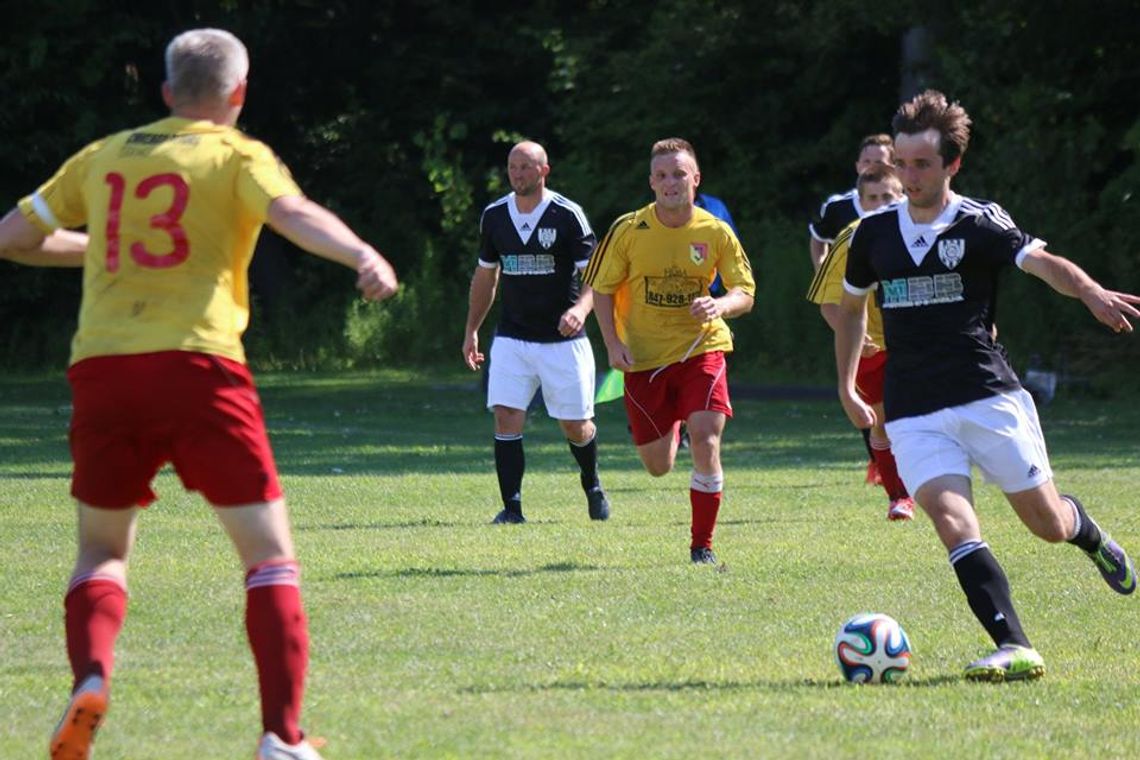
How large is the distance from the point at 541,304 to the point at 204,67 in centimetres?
729

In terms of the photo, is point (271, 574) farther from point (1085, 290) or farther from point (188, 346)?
point (1085, 290)

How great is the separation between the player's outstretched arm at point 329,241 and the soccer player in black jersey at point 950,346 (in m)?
2.64

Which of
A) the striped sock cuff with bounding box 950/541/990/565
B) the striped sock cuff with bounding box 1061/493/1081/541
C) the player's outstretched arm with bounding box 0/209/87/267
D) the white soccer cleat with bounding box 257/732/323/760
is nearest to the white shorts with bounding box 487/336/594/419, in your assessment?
the striped sock cuff with bounding box 1061/493/1081/541

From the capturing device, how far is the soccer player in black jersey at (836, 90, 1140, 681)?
7293 mm

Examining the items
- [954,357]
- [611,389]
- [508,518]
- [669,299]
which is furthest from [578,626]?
[611,389]

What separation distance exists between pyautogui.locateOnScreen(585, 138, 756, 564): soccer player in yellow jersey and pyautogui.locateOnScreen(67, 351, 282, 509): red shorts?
5.10 meters

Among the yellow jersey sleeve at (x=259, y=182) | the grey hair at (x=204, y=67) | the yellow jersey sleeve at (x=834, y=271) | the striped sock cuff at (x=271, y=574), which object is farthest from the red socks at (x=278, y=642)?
the yellow jersey sleeve at (x=834, y=271)

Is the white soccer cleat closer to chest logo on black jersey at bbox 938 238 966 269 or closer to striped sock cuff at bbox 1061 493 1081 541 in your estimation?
chest logo on black jersey at bbox 938 238 966 269

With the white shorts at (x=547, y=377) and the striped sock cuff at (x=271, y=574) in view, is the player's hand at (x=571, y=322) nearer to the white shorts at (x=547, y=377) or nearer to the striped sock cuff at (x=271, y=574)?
the white shorts at (x=547, y=377)

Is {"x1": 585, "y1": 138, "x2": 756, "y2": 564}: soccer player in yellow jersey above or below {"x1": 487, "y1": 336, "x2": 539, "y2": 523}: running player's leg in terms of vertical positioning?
above

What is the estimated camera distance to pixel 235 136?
18.3 feet

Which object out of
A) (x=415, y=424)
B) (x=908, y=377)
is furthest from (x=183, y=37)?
(x=415, y=424)

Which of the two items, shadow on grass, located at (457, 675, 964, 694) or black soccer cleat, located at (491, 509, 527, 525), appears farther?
black soccer cleat, located at (491, 509, 527, 525)

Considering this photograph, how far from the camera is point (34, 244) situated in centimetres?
578
